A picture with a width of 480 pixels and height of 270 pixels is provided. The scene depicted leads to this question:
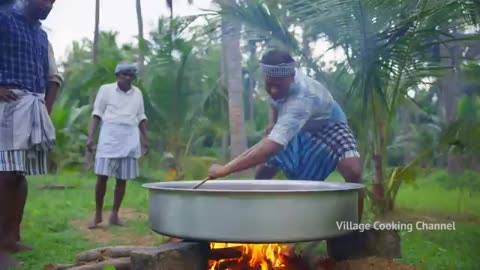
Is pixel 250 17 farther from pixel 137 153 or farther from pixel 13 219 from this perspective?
pixel 13 219

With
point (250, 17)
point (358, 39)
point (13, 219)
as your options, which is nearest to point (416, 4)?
point (358, 39)

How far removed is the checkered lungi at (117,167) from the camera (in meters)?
4.36

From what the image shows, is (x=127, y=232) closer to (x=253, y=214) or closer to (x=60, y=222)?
(x=60, y=222)

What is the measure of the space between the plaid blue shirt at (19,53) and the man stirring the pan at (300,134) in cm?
131

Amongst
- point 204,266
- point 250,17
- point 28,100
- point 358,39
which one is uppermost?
point 250,17

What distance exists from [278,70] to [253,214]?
0.95 meters

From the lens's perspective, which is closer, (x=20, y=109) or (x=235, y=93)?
(x=20, y=109)

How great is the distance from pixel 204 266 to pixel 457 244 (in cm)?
231

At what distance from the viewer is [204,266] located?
2359 millimetres

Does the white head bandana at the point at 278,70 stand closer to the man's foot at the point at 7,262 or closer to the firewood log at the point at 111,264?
the firewood log at the point at 111,264

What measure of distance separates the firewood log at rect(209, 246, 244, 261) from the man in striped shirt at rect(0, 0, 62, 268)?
3.82ft

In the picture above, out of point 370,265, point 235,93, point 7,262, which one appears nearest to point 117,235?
point 7,262

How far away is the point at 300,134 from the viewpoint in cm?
322

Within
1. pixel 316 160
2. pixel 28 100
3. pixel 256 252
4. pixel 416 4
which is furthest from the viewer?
pixel 416 4
